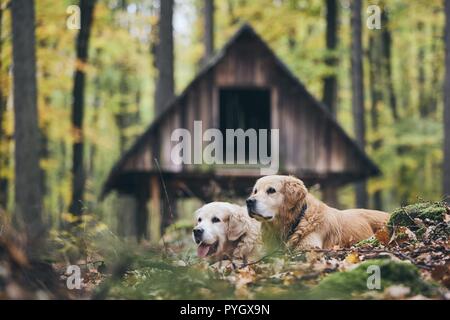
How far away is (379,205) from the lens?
27266 millimetres

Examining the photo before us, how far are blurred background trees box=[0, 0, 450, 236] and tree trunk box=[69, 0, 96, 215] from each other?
2.7 inches

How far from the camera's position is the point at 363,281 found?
5.11m

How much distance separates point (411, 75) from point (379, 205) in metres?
8.38

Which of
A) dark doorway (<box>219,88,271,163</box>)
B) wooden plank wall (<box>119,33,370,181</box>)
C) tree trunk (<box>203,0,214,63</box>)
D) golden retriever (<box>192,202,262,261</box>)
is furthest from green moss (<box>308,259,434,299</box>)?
tree trunk (<box>203,0,214,63</box>)

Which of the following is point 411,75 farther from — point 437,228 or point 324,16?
point 437,228

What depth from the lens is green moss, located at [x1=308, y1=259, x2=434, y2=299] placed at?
4993mm

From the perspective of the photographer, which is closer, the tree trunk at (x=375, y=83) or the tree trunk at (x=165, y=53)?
the tree trunk at (x=165, y=53)

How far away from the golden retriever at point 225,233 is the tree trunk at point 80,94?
10624 mm

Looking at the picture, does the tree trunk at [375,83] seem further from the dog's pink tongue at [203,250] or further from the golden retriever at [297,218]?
the dog's pink tongue at [203,250]

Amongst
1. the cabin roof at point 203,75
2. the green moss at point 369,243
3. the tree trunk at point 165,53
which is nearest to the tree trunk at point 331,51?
the cabin roof at point 203,75

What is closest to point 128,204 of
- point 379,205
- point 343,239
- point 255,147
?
point 379,205

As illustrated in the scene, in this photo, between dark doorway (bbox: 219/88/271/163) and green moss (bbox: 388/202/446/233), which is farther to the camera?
dark doorway (bbox: 219/88/271/163)

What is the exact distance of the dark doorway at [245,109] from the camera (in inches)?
821

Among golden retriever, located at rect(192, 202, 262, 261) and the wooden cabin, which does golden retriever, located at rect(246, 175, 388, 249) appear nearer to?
golden retriever, located at rect(192, 202, 262, 261)
